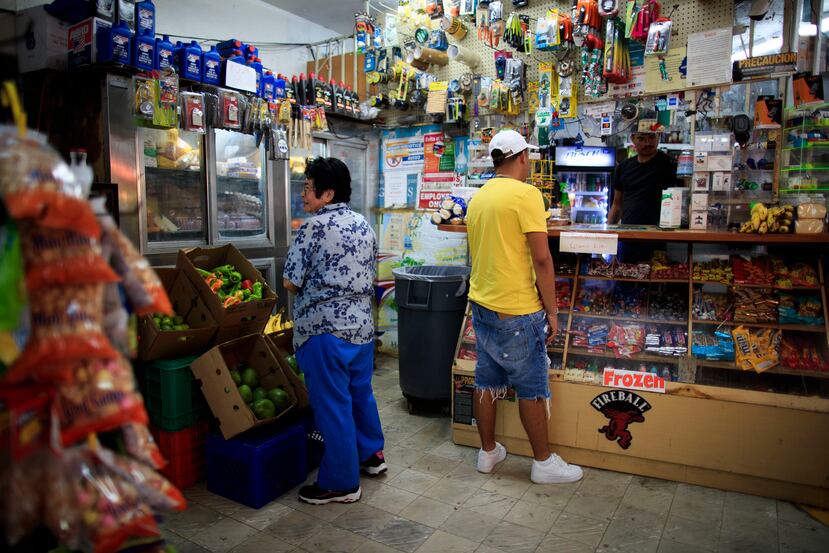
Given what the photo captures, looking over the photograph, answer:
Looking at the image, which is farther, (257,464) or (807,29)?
(807,29)

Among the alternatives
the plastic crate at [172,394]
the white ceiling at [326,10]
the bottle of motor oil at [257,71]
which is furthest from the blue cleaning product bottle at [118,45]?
the white ceiling at [326,10]

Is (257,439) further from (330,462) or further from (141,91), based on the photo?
(141,91)

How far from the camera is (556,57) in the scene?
183 inches

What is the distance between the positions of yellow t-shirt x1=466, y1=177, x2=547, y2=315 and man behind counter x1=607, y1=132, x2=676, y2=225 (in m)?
1.79

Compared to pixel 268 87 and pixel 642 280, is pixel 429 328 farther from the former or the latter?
pixel 268 87

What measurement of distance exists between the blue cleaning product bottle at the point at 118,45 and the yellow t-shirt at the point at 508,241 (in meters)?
2.41

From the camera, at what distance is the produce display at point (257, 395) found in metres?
3.09

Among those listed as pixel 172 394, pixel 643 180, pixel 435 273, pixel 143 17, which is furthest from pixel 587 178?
pixel 172 394

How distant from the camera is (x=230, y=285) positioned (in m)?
3.51

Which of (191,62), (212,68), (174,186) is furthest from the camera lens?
(174,186)

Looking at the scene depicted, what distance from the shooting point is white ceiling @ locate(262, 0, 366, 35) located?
20.7ft

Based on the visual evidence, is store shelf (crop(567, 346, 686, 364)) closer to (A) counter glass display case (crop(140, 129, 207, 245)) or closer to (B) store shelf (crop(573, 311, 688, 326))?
(B) store shelf (crop(573, 311, 688, 326))

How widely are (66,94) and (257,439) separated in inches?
107

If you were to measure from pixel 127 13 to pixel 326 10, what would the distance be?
3.26m
